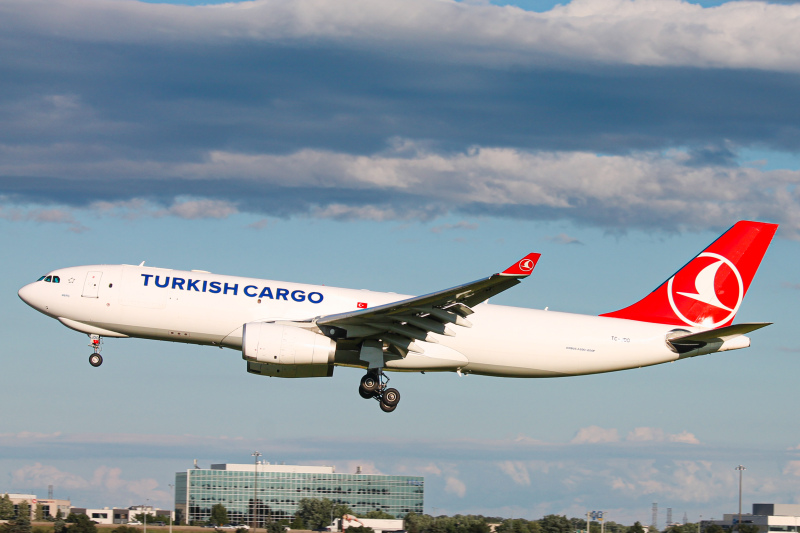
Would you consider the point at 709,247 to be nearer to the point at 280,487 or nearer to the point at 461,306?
the point at 461,306

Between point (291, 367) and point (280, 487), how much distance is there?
70529 millimetres

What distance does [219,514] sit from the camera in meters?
95.5

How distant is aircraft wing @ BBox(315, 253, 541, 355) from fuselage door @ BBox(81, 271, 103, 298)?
8850mm

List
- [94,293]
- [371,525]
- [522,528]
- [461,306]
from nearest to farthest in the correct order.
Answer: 1. [461,306]
2. [94,293]
3. [522,528]
4. [371,525]

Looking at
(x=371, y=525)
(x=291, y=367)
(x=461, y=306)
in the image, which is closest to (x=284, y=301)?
(x=291, y=367)

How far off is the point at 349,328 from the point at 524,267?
8061 mm

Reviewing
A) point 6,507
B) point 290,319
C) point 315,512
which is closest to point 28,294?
point 290,319

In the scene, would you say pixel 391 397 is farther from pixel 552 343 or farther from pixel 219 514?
pixel 219 514

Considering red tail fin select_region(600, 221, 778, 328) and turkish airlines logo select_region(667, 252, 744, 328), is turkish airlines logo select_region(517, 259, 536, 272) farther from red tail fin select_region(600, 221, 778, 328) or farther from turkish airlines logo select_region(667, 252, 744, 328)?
turkish airlines logo select_region(667, 252, 744, 328)

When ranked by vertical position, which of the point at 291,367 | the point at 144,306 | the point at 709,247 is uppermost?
the point at 709,247

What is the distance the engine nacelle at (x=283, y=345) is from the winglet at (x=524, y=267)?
8287 millimetres

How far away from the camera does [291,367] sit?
119 ft

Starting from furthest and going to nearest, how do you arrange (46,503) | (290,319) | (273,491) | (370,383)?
(46,503) → (273,491) → (290,319) → (370,383)

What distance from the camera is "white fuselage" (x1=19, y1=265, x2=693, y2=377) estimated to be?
35625mm
